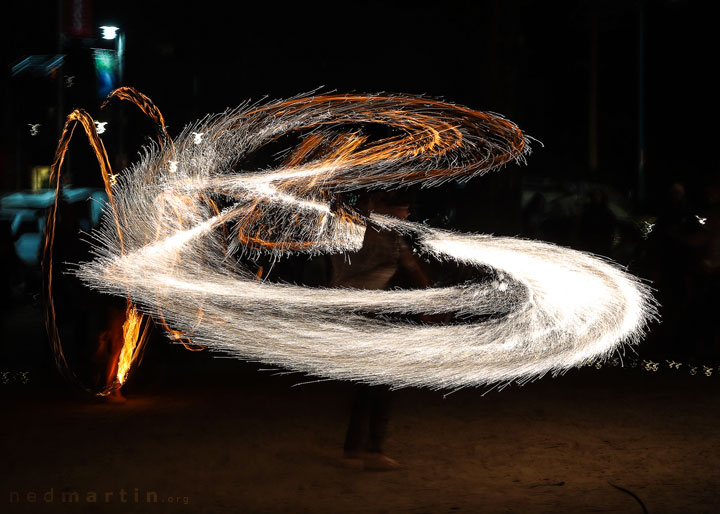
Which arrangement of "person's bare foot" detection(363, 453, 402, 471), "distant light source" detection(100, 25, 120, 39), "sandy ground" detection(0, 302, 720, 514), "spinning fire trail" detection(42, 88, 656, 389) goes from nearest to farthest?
"sandy ground" detection(0, 302, 720, 514) < "person's bare foot" detection(363, 453, 402, 471) < "spinning fire trail" detection(42, 88, 656, 389) < "distant light source" detection(100, 25, 120, 39)

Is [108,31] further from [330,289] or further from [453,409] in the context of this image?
[453,409]

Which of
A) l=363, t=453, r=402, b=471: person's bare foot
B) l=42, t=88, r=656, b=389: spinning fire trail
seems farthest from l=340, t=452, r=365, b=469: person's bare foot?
l=42, t=88, r=656, b=389: spinning fire trail

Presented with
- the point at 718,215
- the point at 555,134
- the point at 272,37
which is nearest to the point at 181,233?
the point at 718,215

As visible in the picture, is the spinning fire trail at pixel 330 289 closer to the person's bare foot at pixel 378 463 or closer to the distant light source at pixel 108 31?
the person's bare foot at pixel 378 463

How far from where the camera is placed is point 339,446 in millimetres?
6570

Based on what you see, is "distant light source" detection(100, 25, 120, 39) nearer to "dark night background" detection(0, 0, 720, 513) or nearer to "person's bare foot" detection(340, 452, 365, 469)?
"dark night background" detection(0, 0, 720, 513)

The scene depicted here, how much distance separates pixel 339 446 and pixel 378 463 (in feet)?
2.19

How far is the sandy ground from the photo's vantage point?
17.4 feet

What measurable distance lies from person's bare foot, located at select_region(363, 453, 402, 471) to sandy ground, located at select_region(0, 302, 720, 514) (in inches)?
2.7

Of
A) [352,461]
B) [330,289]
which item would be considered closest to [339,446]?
[352,461]

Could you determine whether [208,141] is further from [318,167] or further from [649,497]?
[649,497]

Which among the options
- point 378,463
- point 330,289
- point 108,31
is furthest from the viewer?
point 108,31

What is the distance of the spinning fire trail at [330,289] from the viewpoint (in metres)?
7.37

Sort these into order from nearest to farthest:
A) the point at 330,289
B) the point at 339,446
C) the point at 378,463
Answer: the point at 378,463, the point at 339,446, the point at 330,289
